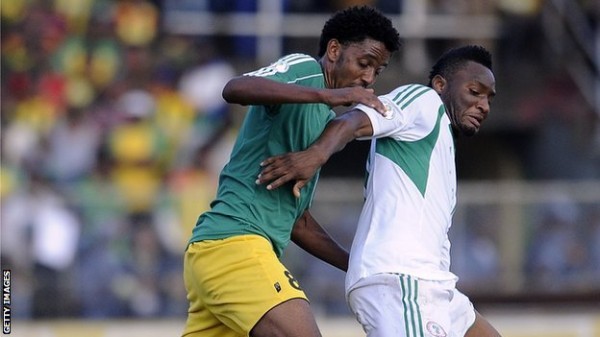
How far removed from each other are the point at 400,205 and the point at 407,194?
61 mm

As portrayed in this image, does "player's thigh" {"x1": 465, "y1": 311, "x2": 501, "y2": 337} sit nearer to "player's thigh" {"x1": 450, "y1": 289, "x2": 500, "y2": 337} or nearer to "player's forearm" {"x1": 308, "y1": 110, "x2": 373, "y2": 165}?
"player's thigh" {"x1": 450, "y1": 289, "x2": 500, "y2": 337}

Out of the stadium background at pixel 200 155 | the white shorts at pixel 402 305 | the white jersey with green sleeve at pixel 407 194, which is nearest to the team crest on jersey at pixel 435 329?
the white shorts at pixel 402 305

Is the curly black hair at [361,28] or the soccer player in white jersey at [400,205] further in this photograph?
the curly black hair at [361,28]

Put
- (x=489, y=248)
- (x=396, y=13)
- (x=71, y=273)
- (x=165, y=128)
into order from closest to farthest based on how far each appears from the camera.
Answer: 1. (x=71, y=273)
2. (x=489, y=248)
3. (x=165, y=128)
4. (x=396, y=13)

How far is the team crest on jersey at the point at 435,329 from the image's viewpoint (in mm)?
6023

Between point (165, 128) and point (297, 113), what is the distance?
801 centimetres

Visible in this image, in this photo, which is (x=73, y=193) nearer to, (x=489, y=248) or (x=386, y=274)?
(x=489, y=248)

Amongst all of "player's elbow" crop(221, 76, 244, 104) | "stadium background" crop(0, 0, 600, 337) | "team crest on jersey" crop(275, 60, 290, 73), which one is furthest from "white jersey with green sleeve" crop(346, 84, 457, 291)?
"stadium background" crop(0, 0, 600, 337)

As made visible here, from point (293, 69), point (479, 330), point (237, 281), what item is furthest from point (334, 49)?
point (479, 330)

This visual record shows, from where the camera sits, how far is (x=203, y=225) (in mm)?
6309

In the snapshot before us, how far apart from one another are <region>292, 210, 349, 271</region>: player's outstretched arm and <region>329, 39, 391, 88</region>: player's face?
2.87 feet

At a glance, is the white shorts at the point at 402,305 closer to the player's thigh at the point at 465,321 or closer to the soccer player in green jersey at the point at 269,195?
the soccer player in green jersey at the point at 269,195

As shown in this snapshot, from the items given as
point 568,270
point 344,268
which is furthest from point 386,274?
point 568,270

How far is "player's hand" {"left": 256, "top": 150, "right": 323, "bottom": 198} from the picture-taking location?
5953mm
